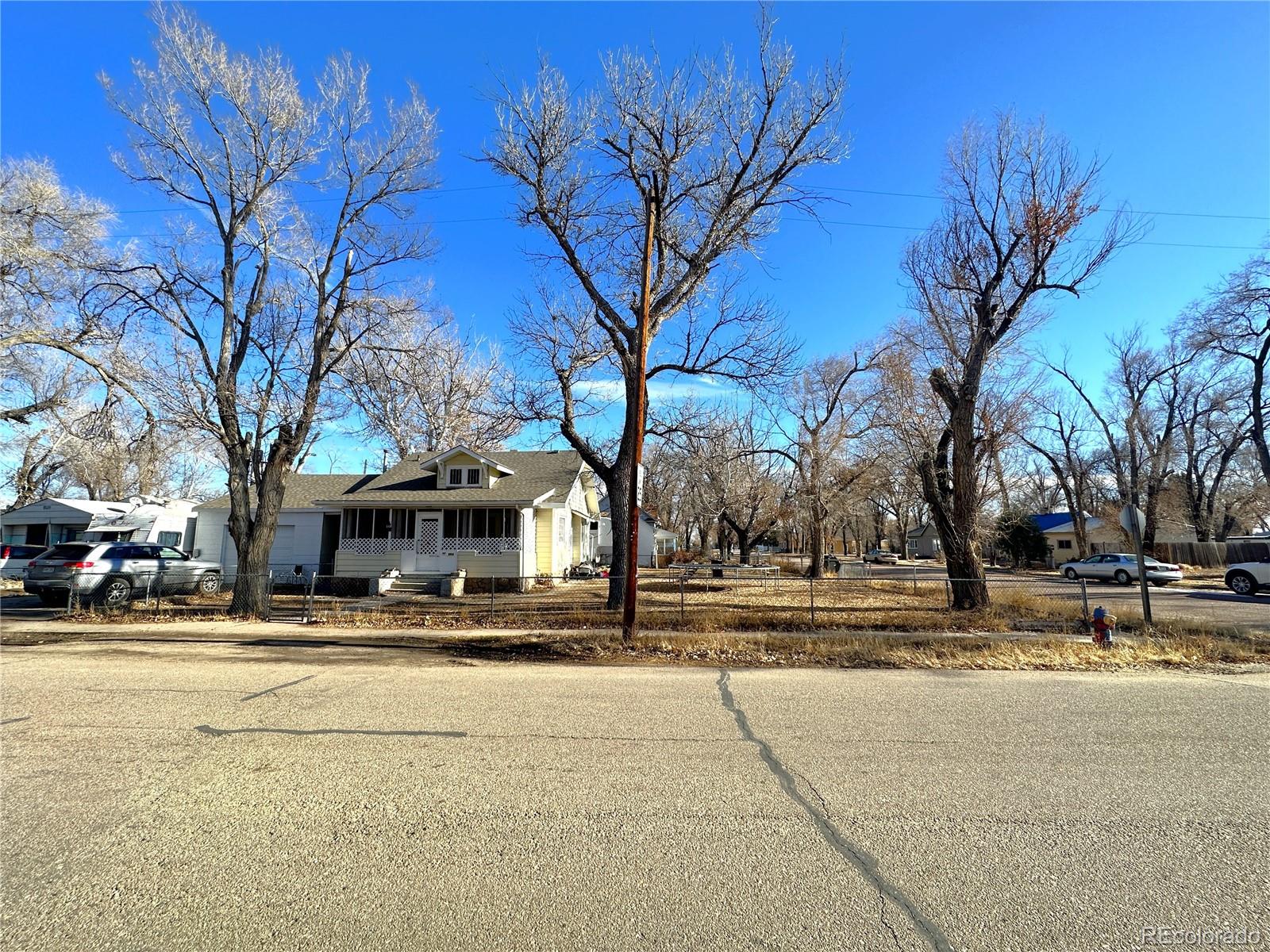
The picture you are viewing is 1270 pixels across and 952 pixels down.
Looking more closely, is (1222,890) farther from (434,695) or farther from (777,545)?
(777,545)

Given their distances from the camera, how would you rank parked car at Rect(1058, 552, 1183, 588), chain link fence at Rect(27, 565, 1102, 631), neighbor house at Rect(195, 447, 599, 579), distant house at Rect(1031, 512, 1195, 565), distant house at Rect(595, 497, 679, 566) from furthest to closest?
distant house at Rect(1031, 512, 1195, 565), distant house at Rect(595, 497, 679, 566), parked car at Rect(1058, 552, 1183, 588), neighbor house at Rect(195, 447, 599, 579), chain link fence at Rect(27, 565, 1102, 631)

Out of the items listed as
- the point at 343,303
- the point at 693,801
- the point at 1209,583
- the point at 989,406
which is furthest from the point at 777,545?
the point at 693,801

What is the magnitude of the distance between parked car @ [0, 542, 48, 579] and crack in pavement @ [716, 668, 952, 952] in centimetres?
3056

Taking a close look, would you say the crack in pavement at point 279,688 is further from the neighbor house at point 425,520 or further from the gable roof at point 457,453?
the gable roof at point 457,453

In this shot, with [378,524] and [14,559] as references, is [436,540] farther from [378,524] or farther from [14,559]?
[14,559]

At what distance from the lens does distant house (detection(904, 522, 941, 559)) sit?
3526 inches

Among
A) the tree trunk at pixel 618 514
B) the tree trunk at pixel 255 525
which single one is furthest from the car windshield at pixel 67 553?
the tree trunk at pixel 618 514

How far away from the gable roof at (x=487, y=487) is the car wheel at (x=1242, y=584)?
83.3 ft

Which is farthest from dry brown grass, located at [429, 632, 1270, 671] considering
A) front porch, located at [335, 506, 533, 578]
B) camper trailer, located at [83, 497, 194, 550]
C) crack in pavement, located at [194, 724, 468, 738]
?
camper trailer, located at [83, 497, 194, 550]

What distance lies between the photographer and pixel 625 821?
152 inches

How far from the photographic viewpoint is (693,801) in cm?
414

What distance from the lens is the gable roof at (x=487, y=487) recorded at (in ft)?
78.4

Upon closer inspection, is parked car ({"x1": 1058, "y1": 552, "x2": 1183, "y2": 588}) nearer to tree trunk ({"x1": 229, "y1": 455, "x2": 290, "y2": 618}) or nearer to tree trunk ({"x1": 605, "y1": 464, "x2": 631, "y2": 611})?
tree trunk ({"x1": 605, "y1": 464, "x2": 631, "y2": 611})

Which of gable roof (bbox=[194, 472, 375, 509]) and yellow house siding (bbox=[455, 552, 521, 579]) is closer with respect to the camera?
yellow house siding (bbox=[455, 552, 521, 579])
